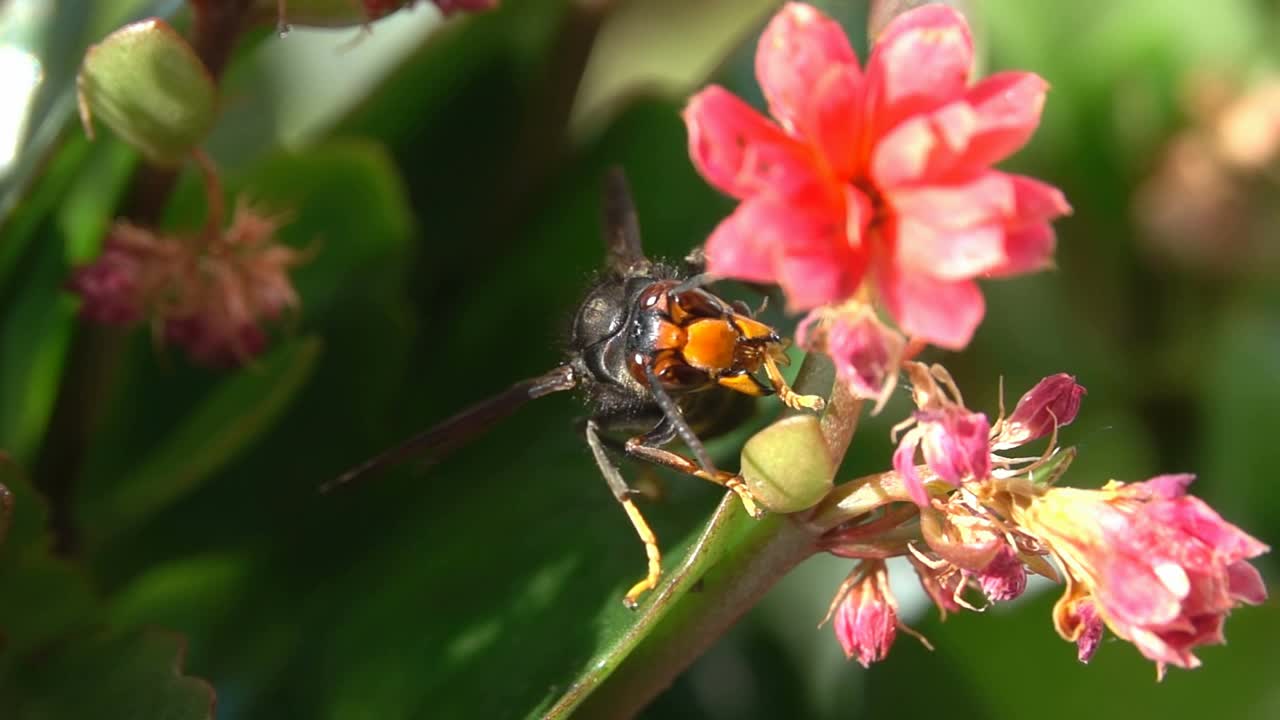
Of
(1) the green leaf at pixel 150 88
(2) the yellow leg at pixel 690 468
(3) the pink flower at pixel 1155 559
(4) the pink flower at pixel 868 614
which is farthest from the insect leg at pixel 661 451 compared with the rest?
(1) the green leaf at pixel 150 88

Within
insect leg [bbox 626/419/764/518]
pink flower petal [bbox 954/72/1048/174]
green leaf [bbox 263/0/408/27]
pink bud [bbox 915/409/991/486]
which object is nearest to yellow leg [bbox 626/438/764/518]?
insect leg [bbox 626/419/764/518]

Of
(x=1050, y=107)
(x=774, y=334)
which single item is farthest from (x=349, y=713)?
(x=1050, y=107)

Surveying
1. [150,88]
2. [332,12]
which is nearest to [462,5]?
[332,12]

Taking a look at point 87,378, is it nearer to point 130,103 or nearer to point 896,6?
point 130,103

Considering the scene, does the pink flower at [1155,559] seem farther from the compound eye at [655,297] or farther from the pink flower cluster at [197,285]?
the pink flower cluster at [197,285]

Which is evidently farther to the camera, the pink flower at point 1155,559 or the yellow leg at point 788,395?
the yellow leg at point 788,395

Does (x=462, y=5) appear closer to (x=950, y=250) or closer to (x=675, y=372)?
(x=675, y=372)

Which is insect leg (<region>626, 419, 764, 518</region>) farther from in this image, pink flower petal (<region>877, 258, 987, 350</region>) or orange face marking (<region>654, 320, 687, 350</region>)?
pink flower petal (<region>877, 258, 987, 350</region>)
